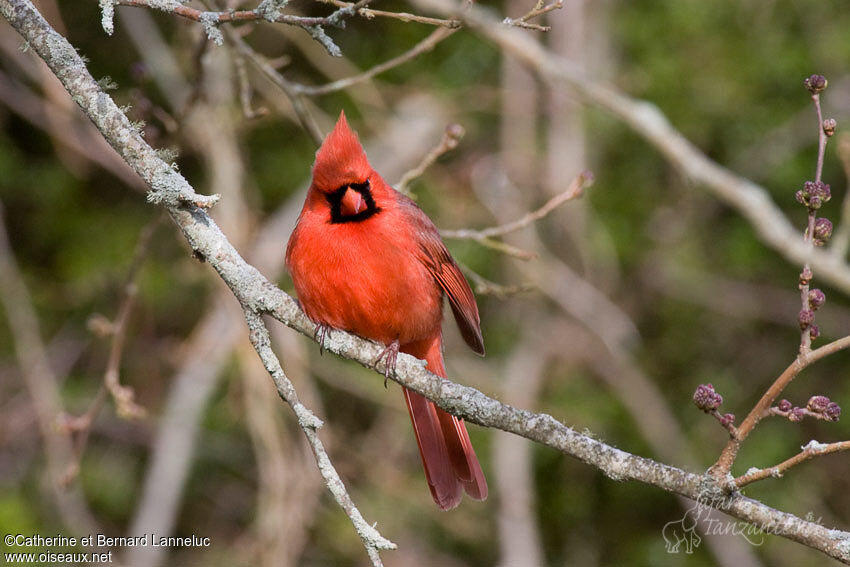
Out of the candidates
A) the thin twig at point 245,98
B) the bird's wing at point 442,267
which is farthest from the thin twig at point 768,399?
the thin twig at point 245,98

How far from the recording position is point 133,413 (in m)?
3.41

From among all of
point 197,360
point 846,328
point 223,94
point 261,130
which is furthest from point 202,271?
point 846,328

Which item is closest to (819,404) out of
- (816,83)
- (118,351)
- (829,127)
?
(829,127)

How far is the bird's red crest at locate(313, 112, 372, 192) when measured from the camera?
10.6ft

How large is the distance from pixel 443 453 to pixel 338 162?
1095 mm

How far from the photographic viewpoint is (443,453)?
3477mm

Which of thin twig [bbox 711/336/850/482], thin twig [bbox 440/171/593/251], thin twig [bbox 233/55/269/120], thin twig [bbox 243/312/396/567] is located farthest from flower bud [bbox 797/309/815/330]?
thin twig [bbox 233/55/269/120]

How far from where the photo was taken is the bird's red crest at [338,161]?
3.24 metres

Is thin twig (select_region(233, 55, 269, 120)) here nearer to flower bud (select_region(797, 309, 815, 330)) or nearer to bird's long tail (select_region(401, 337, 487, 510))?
bird's long tail (select_region(401, 337, 487, 510))

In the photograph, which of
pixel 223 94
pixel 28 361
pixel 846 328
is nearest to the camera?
pixel 28 361

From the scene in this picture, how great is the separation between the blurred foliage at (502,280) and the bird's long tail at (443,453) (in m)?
1.71

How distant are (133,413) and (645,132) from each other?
97.6 inches

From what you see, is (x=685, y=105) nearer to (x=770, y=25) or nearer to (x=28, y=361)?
(x=770, y=25)

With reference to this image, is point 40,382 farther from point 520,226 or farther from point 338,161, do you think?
point 520,226
